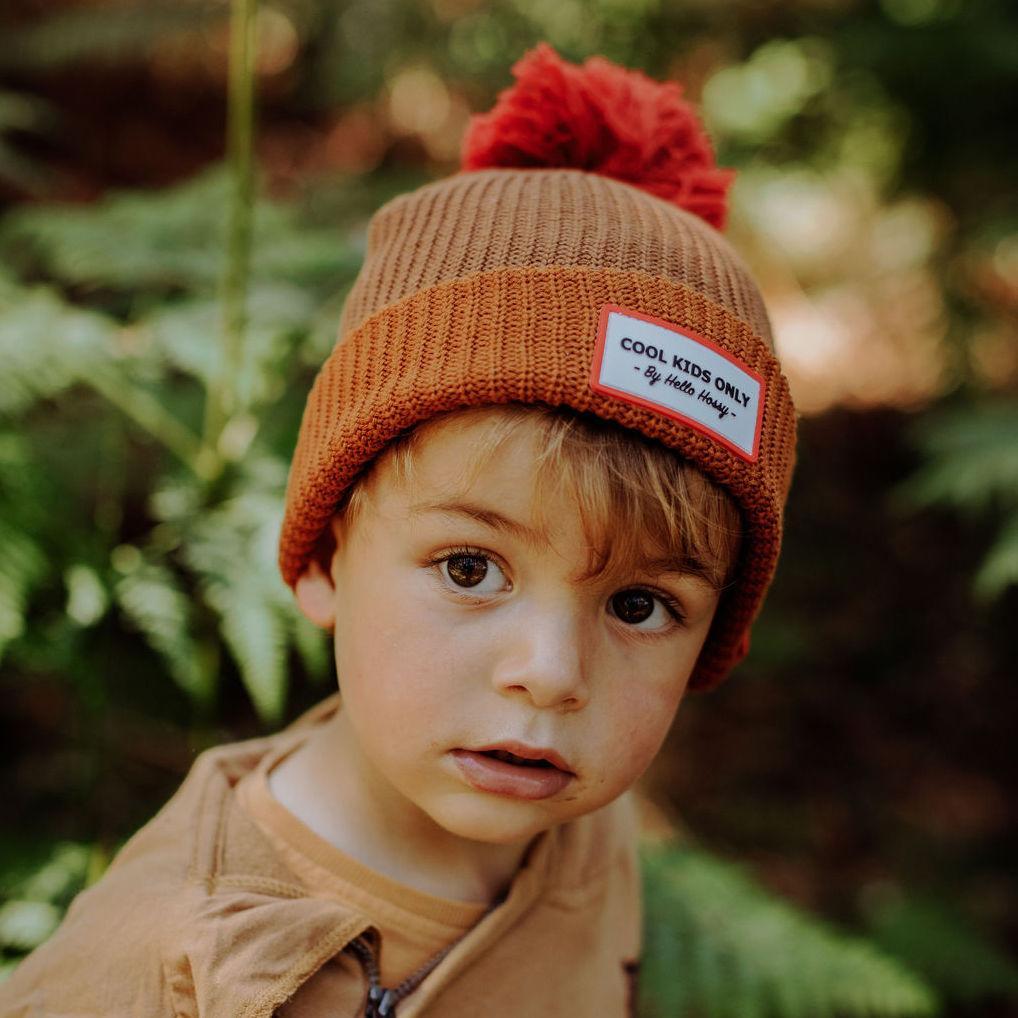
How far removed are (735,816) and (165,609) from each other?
103 inches

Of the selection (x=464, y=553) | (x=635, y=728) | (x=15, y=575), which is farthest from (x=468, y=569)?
(x=15, y=575)

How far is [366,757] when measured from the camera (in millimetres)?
1422

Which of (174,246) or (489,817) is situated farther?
(174,246)

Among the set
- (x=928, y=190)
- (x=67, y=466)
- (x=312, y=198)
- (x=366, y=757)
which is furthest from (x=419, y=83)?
(x=366, y=757)

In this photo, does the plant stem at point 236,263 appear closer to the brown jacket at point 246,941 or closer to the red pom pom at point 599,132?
the red pom pom at point 599,132

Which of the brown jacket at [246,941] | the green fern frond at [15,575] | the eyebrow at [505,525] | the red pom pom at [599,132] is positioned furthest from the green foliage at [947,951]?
the green fern frond at [15,575]

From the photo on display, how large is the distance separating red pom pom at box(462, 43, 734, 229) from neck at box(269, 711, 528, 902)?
92cm

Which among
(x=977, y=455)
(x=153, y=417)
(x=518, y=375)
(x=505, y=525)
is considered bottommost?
(x=977, y=455)

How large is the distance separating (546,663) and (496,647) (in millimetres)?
71

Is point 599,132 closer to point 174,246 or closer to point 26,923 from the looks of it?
point 174,246

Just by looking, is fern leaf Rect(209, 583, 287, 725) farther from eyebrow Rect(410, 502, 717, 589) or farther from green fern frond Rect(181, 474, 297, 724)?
eyebrow Rect(410, 502, 717, 589)

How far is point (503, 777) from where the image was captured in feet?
3.93

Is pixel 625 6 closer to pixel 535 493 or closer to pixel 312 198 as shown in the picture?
pixel 312 198

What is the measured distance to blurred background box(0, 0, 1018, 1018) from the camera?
2.06 m
